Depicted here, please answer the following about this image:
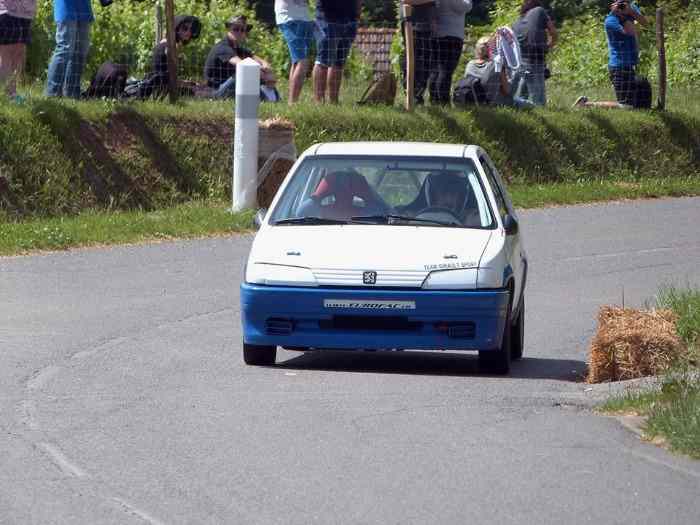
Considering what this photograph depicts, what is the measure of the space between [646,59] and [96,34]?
13864mm

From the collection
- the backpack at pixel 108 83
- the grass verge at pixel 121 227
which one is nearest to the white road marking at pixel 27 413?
the grass verge at pixel 121 227

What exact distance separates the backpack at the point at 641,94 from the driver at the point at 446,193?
17.0 meters

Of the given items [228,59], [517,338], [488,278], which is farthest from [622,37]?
[488,278]

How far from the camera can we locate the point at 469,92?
26.1 meters

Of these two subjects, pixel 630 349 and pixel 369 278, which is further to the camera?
pixel 630 349

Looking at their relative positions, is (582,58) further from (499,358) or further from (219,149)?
(499,358)

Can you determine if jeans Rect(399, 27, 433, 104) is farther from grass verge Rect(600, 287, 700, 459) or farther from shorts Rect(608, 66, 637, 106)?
grass verge Rect(600, 287, 700, 459)

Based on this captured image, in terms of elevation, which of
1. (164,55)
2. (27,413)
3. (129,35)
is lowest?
(27,413)

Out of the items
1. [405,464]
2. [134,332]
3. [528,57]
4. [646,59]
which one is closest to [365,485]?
[405,464]

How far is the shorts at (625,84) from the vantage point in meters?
28.1

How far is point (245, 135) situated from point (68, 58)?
2.18 metres

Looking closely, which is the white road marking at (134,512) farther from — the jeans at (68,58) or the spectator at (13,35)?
the jeans at (68,58)

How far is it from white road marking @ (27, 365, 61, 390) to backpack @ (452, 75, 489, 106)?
15541 mm

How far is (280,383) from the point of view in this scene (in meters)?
10.8
